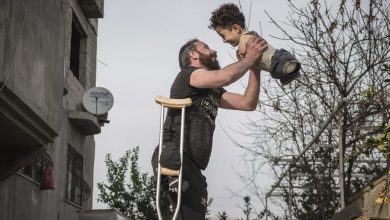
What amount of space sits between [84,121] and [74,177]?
156cm

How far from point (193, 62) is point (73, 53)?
15568 millimetres

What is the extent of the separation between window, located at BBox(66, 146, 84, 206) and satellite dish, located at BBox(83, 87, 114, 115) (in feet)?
3.80

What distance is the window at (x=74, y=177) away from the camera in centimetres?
1691

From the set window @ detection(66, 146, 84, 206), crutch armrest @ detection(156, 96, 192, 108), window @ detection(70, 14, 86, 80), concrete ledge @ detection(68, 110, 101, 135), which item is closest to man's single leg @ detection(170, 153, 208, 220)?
crutch armrest @ detection(156, 96, 192, 108)

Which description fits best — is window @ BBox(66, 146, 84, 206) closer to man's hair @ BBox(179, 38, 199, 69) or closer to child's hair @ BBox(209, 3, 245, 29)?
man's hair @ BBox(179, 38, 199, 69)

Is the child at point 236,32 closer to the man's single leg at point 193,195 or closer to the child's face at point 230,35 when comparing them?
the child's face at point 230,35

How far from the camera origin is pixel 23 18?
8.43m

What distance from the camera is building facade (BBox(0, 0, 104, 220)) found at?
817cm

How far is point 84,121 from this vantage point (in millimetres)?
17188

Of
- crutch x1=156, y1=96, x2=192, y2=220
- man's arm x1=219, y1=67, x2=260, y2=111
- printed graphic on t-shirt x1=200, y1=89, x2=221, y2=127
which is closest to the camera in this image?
crutch x1=156, y1=96, x2=192, y2=220

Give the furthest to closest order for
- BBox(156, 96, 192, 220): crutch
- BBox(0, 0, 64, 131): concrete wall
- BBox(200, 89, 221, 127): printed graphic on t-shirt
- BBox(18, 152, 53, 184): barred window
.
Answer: BBox(18, 152, 53, 184): barred window
BBox(0, 0, 64, 131): concrete wall
BBox(200, 89, 221, 127): printed graphic on t-shirt
BBox(156, 96, 192, 220): crutch

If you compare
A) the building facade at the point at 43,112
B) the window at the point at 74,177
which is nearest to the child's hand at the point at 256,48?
the building facade at the point at 43,112

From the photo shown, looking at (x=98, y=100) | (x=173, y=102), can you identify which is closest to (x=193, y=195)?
(x=173, y=102)

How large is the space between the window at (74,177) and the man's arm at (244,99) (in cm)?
1281
